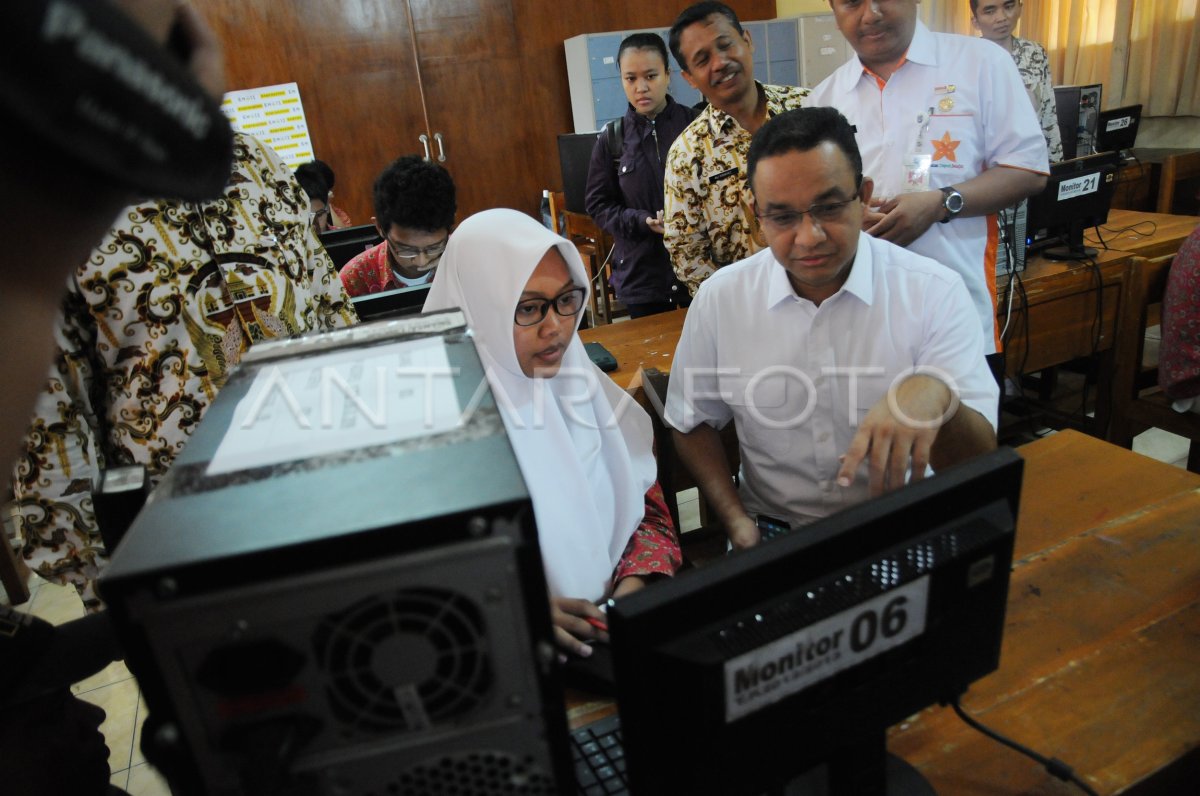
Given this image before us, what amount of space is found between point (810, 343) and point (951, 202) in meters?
0.57

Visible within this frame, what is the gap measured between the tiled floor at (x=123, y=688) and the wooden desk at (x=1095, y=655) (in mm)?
1209

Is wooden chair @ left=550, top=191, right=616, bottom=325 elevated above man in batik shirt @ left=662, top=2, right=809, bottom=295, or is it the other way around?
man in batik shirt @ left=662, top=2, right=809, bottom=295

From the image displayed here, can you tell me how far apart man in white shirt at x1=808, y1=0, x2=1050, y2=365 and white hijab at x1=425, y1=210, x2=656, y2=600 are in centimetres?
75

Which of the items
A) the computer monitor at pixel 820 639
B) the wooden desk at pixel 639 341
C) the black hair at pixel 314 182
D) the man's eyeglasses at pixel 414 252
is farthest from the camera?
the black hair at pixel 314 182

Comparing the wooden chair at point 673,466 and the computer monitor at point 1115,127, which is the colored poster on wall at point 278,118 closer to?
the wooden chair at point 673,466

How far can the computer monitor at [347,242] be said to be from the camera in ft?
8.87

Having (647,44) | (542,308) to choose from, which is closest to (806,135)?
(542,308)

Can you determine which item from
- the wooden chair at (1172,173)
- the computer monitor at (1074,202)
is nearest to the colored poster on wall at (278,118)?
the computer monitor at (1074,202)

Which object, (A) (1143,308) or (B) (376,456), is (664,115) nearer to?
(A) (1143,308)

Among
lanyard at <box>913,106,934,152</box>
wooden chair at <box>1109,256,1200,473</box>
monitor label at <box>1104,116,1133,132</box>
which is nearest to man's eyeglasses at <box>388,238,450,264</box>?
lanyard at <box>913,106,934,152</box>

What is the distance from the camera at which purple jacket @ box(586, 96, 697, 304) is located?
2861mm

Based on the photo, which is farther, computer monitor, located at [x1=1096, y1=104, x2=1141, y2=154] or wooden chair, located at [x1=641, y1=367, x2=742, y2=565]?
computer monitor, located at [x1=1096, y1=104, x2=1141, y2=154]

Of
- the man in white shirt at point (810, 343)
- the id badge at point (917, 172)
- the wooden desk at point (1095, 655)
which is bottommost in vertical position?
the wooden desk at point (1095, 655)

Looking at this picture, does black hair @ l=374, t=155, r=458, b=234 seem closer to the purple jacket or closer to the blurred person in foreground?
the purple jacket
